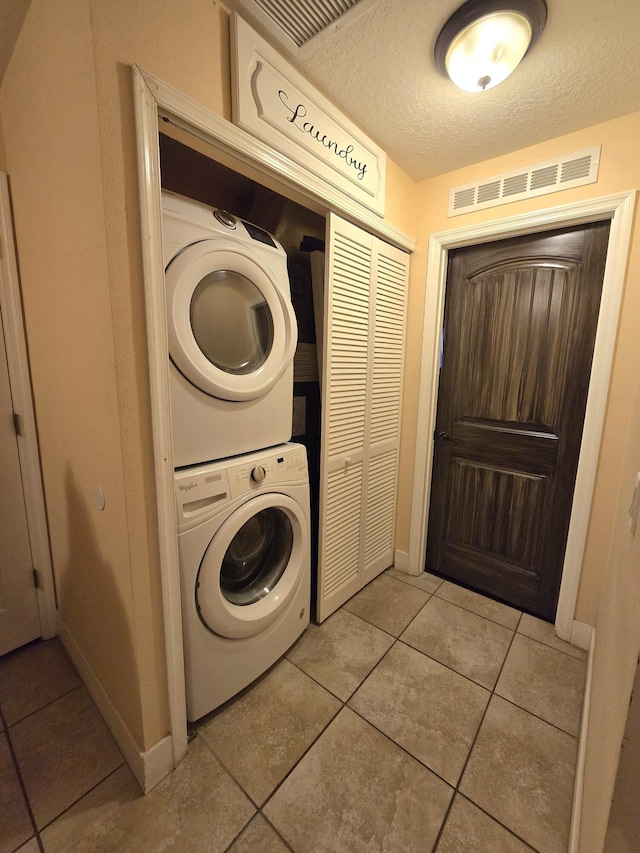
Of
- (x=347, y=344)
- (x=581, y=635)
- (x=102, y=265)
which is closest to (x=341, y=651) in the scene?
(x=581, y=635)

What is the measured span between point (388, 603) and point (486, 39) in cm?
233

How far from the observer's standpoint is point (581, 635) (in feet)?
5.44

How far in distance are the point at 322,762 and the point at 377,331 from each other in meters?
1.77

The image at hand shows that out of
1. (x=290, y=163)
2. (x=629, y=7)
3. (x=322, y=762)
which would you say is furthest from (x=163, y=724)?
(x=629, y=7)

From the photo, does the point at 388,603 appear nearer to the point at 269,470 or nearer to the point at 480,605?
A: the point at 480,605

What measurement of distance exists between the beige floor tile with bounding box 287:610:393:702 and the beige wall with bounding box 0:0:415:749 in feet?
2.09

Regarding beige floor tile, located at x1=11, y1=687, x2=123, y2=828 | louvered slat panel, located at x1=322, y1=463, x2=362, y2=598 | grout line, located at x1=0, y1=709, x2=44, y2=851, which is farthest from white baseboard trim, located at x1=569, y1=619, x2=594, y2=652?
grout line, located at x1=0, y1=709, x2=44, y2=851

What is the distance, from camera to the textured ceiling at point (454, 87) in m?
1.00

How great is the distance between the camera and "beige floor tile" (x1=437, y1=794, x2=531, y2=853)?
3.15ft

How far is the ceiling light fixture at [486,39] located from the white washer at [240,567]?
1.40 meters

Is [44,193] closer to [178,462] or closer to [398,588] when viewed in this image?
[178,462]

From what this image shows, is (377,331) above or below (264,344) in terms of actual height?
above

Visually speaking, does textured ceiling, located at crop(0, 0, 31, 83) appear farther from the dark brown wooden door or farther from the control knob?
the dark brown wooden door

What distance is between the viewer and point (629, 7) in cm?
96
